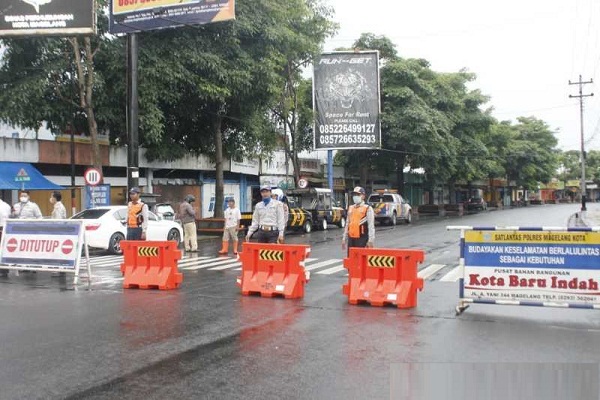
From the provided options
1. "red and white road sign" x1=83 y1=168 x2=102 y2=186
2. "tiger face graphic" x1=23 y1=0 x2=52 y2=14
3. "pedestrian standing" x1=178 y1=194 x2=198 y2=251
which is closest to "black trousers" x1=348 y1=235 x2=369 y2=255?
"pedestrian standing" x1=178 y1=194 x2=198 y2=251

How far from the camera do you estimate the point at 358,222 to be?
10578mm

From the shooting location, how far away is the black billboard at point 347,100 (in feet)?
105

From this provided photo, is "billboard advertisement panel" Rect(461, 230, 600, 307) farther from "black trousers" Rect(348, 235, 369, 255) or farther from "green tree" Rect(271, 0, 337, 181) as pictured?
"green tree" Rect(271, 0, 337, 181)

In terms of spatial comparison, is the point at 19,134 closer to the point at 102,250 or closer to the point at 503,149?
the point at 102,250

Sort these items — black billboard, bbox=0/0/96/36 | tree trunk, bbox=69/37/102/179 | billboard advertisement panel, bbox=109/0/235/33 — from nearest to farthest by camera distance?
black billboard, bbox=0/0/96/36 < billboard advertisement panel, bbox=109/0/235/33 < tree trunk, bbox=69/37/102/179

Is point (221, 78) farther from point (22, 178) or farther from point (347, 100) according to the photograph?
point (347, 100)

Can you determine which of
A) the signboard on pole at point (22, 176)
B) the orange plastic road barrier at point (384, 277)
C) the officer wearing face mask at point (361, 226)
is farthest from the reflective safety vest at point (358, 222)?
the signboard on pole at point (22, 176)

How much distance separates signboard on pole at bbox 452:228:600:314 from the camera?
8.02 meters

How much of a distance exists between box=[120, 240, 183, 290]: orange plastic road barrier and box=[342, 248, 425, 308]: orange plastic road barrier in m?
3.40

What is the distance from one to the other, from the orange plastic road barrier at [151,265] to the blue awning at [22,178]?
43.9 ft

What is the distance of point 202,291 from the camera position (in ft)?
34.4

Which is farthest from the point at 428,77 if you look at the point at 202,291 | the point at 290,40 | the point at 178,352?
the point at 178,352

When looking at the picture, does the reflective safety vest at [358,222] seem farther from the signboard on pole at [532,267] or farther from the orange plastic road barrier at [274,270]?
the signboard on pole at [532,267]

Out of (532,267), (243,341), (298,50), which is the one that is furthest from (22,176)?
(532,267)
